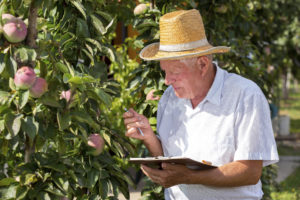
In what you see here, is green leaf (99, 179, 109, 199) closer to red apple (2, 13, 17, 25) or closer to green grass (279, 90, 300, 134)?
red apple (2, 13, 17, 25)

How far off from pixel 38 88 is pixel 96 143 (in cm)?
41

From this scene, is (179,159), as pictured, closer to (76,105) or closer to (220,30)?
(76,105)

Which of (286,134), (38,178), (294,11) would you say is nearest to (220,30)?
(38,178)

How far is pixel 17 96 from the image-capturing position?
1883 mm

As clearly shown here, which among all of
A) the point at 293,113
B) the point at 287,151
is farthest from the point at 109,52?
the point at 293,113

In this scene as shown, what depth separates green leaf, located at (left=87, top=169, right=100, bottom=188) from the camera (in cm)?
208

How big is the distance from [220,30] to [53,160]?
276 cm

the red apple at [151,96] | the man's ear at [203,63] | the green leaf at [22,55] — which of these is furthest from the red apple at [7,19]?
the red apple at [151,96]

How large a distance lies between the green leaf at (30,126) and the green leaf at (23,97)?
74mm

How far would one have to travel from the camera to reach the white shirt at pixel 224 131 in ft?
6.91

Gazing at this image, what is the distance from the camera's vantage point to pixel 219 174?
82.2 inches

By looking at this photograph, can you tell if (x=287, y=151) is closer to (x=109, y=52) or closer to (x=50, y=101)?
(x=109, y=52)

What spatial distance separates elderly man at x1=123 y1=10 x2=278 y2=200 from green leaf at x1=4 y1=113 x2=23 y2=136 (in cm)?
62

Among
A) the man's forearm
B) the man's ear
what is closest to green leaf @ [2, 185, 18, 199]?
the man's forearm
